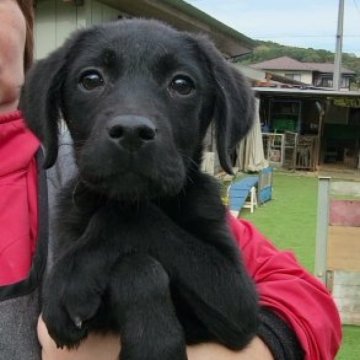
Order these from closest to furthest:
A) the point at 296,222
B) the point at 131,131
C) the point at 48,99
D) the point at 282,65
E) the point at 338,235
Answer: the point at 131,131
the point at 48,99
the point at 338,235
the point at 296,222
the point at 282,65

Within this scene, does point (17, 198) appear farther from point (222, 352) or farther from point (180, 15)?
point (180, 15)

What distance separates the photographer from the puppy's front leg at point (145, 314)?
4.99 ft

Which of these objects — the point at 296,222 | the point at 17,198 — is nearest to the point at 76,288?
the point at 17,198

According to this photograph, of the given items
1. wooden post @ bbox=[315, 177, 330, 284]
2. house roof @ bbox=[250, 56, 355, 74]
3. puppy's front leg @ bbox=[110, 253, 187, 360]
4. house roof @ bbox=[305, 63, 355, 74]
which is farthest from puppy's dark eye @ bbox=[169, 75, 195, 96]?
house roof @ bbox=[305, 63, 355, 74]

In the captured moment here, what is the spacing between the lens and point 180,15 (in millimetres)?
10000

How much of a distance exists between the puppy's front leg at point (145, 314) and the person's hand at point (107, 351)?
0.13 m

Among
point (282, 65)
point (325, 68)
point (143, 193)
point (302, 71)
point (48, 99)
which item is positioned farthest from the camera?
point (325, 68)

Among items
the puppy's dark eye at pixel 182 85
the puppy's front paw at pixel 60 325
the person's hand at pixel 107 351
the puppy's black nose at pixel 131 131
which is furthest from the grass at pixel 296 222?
the puppy's black nose at pixel 131 131

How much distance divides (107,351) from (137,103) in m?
0.63

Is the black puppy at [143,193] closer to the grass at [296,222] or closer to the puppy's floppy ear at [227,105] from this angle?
the puppy's floppy ear at [227,105]

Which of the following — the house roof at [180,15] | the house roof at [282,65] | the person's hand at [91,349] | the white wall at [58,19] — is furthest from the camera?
the house roof at [282,65]

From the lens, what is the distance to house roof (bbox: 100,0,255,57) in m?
8.58

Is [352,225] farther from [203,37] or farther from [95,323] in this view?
[95,323]

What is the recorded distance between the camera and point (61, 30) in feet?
25.5
